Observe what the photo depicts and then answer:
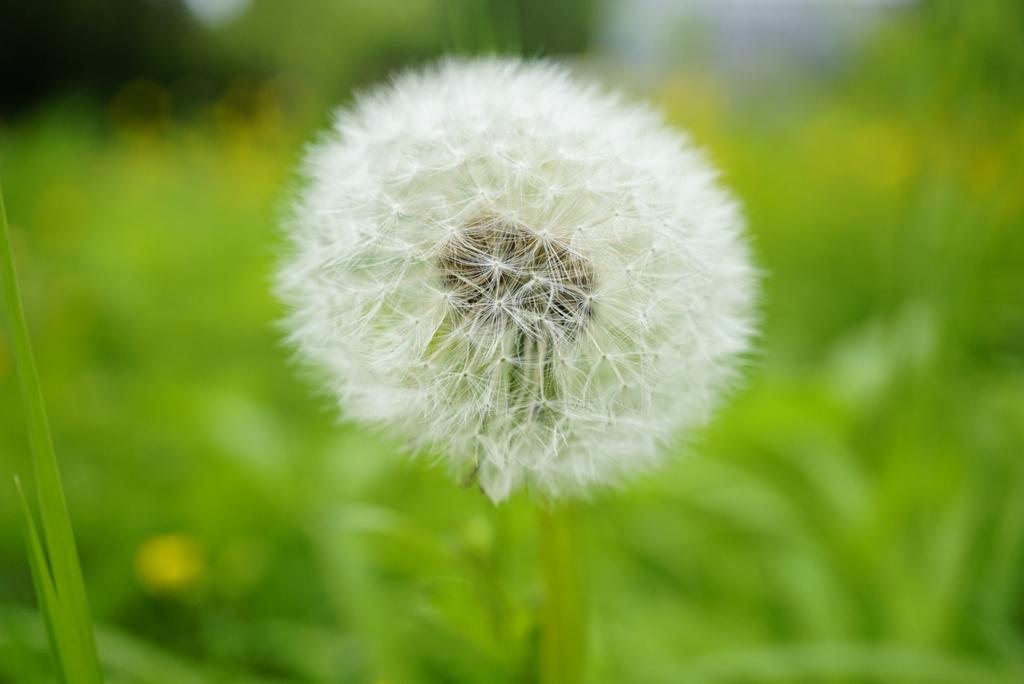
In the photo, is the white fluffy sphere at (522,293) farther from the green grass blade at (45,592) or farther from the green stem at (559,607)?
the green grass blade at (45,592)

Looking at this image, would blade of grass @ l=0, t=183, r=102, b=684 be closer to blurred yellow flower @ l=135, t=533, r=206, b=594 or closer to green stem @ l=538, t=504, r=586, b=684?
green stem @ l=538, t=504, r=586, b=684

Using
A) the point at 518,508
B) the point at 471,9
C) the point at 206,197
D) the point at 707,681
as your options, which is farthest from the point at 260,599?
the point at 206,197

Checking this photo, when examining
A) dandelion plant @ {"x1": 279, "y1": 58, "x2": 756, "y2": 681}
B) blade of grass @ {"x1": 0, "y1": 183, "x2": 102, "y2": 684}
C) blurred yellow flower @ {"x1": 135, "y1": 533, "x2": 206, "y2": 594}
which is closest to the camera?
blade of grass @ {"x1": 0, "y1": 183, "x2": 102, "y2": 684}

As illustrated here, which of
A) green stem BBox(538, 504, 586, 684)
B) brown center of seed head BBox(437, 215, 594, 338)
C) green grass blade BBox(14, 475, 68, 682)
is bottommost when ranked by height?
green grass blade BBox(14, 475, 68, 682)

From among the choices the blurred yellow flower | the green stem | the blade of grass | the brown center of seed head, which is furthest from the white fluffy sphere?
the blurred yellow flower

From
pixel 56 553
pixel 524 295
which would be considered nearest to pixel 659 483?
pixel 524 295

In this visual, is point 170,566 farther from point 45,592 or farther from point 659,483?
point 659,483
